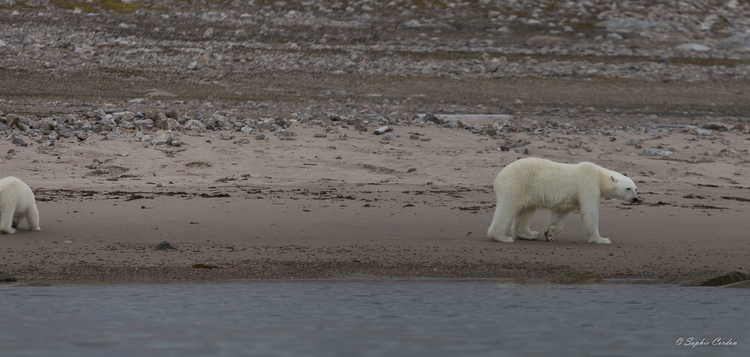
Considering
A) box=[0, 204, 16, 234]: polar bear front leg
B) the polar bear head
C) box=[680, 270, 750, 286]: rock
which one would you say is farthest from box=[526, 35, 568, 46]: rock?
box=[0, 204, 16, 234]: polar bear front leg

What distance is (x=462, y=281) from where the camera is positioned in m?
7.57

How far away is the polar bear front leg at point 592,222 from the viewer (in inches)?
352

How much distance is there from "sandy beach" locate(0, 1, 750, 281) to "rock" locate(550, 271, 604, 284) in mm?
318

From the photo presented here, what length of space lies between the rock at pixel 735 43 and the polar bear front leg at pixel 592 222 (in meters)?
19.9

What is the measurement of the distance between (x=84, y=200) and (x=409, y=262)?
4.22 m

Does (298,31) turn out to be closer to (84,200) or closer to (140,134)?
(140,134)

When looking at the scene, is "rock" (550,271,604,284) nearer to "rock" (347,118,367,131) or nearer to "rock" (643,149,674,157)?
"rock" (643,149,674,157)

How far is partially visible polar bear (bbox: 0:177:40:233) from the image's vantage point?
8.23 metres

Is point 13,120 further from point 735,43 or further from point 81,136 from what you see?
point 735,43

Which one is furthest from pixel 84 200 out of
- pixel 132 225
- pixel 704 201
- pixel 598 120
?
pixel 598 120

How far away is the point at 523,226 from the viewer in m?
9.23

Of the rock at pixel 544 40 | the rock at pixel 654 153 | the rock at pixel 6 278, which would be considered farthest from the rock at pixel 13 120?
the rock at pixel 544 40

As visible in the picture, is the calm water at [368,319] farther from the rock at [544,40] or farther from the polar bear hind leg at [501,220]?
the rock at [544,40]

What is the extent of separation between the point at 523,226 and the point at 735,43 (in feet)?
67.8
